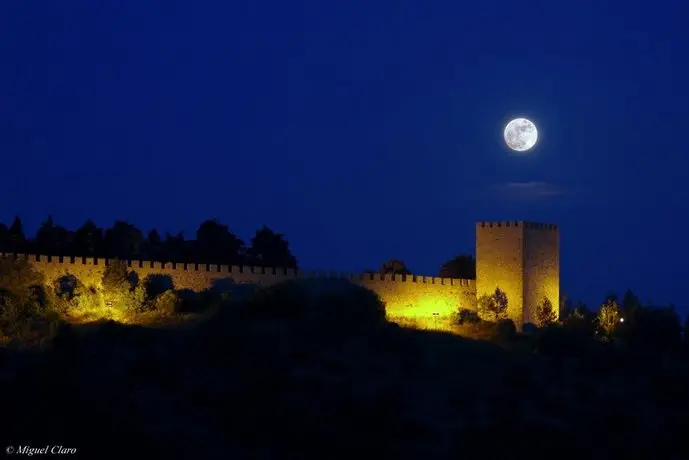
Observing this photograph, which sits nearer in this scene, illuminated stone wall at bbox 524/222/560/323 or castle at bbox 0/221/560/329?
castle at bbox 0/221/560/329

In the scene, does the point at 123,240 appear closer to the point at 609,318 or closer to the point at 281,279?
the point at 281,279

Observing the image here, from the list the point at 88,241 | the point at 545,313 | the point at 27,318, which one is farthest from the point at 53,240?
the point at 545,313

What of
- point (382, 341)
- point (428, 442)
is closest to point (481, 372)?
point (382, 341)

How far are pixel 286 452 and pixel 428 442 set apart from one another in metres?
2.83

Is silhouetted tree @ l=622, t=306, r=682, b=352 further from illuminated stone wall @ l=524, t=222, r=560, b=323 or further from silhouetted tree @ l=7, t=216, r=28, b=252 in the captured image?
silhouetted tree @ l=7, t=216, r=28, b=252

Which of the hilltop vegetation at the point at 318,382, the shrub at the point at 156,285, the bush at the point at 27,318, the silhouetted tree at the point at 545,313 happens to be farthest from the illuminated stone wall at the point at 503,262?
the bush at the point at 27,318

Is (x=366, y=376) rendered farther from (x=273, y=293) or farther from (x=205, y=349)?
(x=273, y=293)

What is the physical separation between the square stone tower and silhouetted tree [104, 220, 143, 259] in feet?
34.6

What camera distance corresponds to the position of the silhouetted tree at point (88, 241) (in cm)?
4056

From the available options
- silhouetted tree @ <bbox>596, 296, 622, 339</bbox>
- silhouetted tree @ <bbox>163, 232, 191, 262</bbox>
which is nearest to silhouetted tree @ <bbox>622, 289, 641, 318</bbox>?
silhouetted tree @ <bbox>596, 296, 622, 339</bbox>

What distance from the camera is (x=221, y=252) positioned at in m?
44.4

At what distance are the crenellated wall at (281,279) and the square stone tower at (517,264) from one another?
0.79 meters

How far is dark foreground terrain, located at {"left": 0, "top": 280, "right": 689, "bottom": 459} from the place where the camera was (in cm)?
2298

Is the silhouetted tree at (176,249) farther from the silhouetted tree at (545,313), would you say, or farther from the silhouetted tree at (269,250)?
the silhouetted tree at (545,313)
